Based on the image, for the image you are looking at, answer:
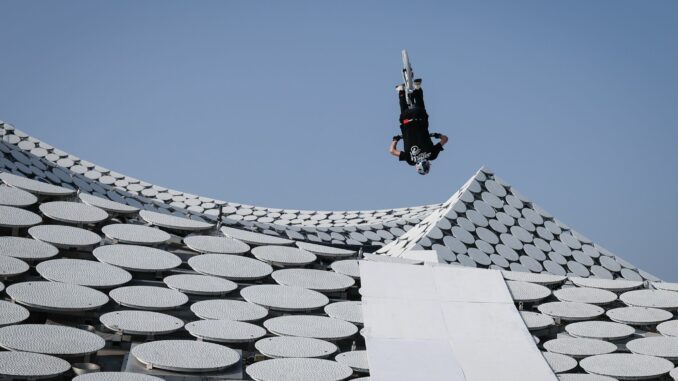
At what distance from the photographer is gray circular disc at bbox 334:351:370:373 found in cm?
1417

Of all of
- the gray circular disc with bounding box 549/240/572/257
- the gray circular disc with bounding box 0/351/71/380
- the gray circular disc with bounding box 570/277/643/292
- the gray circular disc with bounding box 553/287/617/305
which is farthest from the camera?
the gray circular disc with bounding box 549/240/572/257

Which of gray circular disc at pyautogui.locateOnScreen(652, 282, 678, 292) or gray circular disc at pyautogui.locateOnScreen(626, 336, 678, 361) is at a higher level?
gray circular disc at pyautogui.locateOnScreen(652, 282, 678, 292)

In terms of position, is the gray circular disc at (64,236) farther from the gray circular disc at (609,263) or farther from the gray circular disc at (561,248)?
the gray circular disc at (609,263)

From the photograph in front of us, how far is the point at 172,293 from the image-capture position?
52.5 feet

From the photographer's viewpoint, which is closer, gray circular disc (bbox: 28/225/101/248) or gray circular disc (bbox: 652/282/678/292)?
gray circular disc (bbox: 28/225/101/248)

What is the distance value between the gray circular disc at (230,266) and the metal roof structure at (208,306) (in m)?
0.03

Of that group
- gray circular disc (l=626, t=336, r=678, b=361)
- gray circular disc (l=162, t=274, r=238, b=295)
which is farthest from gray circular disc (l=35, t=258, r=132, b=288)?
gray circular disc (l=626, t=336, r=678, b=361)

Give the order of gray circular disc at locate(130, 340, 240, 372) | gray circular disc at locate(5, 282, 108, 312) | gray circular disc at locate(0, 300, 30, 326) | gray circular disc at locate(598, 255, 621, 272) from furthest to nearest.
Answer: gray circular disc at locate(598, 255, 621, 272)
gray circular disc at locate(5, 282, 108, 312)
gray circular disc at locate(0, 300, 30, 326)
gray circular disc at locate(130, 340, 240, 372)

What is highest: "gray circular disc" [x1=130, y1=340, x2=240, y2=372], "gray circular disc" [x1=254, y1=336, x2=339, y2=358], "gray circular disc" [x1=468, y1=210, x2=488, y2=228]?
"gray circular disc" [x1=468, y1=210, x2=488, y2=228]

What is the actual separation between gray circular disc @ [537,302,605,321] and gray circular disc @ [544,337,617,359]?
1.05 m

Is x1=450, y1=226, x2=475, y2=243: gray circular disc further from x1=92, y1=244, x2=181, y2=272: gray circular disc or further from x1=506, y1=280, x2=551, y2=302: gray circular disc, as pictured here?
x1=92, y1=244, x2=181, y2=272: gray circular disc

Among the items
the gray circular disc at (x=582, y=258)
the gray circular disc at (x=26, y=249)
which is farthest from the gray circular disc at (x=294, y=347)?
the gray circular disc at (x=582, y=258)

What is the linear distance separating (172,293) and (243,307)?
1.23m

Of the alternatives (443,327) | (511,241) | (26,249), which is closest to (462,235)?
(511,241)
